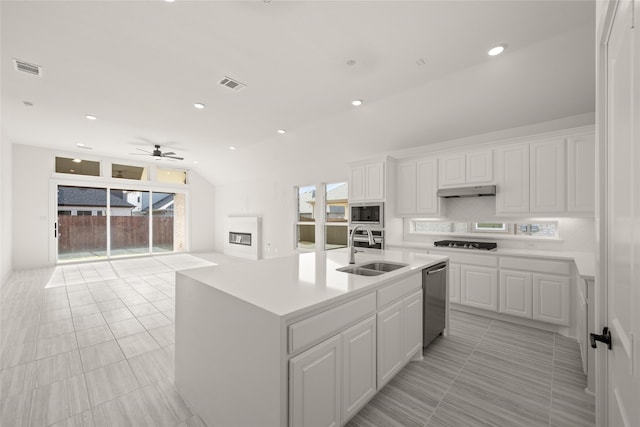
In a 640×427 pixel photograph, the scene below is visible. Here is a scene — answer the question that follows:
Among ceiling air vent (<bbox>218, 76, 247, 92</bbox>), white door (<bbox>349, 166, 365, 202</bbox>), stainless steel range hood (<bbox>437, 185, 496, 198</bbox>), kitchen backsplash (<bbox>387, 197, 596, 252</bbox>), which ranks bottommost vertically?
kitchen backsplash (<bbox>387, 197, 596, 252</bbox>)

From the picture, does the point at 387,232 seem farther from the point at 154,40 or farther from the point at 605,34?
the point at 154,40

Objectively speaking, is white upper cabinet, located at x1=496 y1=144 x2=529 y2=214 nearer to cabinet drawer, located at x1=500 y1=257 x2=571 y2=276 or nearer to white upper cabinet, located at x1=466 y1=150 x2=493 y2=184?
white upper cabinet, located at x1=466 y1=150 x2=493 y2=184

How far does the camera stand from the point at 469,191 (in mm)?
3748

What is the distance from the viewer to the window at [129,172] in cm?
761

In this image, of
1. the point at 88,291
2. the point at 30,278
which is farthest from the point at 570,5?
the point at 30,278

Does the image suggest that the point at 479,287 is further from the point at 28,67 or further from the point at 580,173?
the point at 28,67

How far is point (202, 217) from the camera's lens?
938 centimetres

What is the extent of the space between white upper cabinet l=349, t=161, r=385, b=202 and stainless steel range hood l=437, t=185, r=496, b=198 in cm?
95

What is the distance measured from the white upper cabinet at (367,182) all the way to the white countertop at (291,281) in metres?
2.10

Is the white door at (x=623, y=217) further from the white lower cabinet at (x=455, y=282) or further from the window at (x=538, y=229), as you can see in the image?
the window at (x=538, y=229)

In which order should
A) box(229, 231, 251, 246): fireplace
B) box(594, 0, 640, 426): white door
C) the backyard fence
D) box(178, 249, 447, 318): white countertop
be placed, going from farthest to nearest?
1. box(229, 231, 251, 246): fireplace
2. the backyard fence
3. box(178, 249, 447, 318): white countertop
4. box(594, 0, 640, 426): white door

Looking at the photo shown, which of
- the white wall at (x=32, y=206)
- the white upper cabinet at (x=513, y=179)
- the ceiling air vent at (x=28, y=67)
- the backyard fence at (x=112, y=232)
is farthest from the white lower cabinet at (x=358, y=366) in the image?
the backyard fence at (x=112, y=232)

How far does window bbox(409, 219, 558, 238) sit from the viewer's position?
11.7 ft

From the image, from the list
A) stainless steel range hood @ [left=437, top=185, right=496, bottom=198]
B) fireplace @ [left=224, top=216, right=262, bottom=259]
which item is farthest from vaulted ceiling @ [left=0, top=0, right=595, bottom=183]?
fireplace @ [left=224, top=216, right=262, bottom=259]
